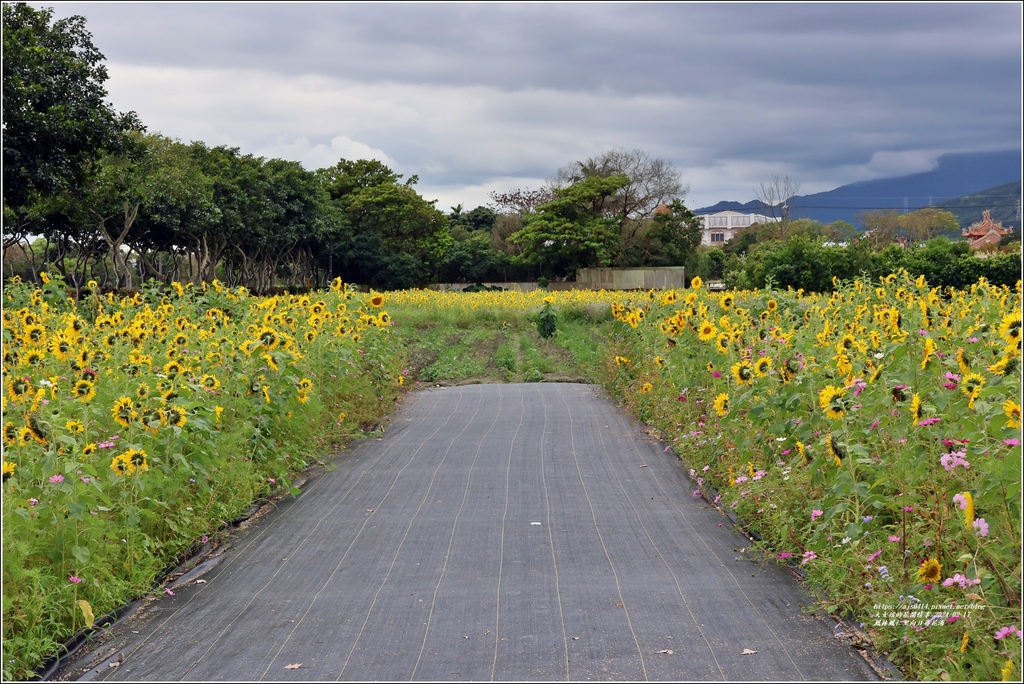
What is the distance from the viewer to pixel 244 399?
6176 millimetres

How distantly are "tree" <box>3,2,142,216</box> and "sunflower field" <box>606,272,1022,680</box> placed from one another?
13.4 metres

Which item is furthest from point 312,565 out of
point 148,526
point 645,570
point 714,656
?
point 714,656

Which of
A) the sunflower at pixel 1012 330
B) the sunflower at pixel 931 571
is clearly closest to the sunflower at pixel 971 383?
the sunflower at pixel 1012 330

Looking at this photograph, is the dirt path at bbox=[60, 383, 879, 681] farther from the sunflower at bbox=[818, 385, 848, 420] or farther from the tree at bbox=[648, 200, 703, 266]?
the tree at bbox=[648, 200, 703, 266]

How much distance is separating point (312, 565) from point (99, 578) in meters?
0.99

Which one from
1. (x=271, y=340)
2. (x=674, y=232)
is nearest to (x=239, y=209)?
(x=674, y=232)

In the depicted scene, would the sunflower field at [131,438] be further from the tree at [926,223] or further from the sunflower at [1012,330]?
the tree at [926,223]

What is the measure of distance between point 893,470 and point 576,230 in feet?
126

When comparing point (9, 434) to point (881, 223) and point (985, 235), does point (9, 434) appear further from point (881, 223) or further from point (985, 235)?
point (881, 223)

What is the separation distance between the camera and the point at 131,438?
438cm

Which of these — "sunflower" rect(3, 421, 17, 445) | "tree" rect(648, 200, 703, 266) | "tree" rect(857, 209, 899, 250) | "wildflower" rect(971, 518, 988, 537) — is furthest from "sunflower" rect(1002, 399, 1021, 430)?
"tree" rect(857, 209, 899, 250)

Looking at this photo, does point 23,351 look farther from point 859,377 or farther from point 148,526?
point 859,377

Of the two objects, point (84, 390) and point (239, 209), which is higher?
point (239, 209)

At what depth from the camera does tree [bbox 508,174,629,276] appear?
42.3 metres
